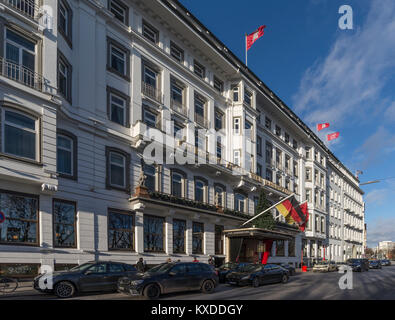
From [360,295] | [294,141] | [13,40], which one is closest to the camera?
[360,295]

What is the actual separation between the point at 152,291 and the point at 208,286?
11.2 ft

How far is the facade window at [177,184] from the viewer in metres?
29.5

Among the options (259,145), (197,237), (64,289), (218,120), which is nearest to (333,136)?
(259,145)

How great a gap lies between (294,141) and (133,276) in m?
44.8

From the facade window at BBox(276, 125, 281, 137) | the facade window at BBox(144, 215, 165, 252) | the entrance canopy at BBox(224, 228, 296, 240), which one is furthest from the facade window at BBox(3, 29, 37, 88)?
the facade window at BBox(276, 125, 281, 137)

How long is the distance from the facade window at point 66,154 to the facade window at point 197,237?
12.5 meters

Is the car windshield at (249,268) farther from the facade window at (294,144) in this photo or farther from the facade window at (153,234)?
the facade window at (294,144)

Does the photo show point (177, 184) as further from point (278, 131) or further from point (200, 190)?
point (278, 131)

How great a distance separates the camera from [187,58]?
32.9 m

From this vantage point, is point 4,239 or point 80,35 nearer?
point 4,239

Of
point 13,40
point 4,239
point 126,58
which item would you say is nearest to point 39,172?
point 4,239

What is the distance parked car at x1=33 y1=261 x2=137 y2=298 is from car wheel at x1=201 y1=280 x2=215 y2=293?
3349 millimetres

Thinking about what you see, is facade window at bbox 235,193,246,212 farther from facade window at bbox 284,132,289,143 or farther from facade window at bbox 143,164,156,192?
facade window at bbox 284,132,289,143
